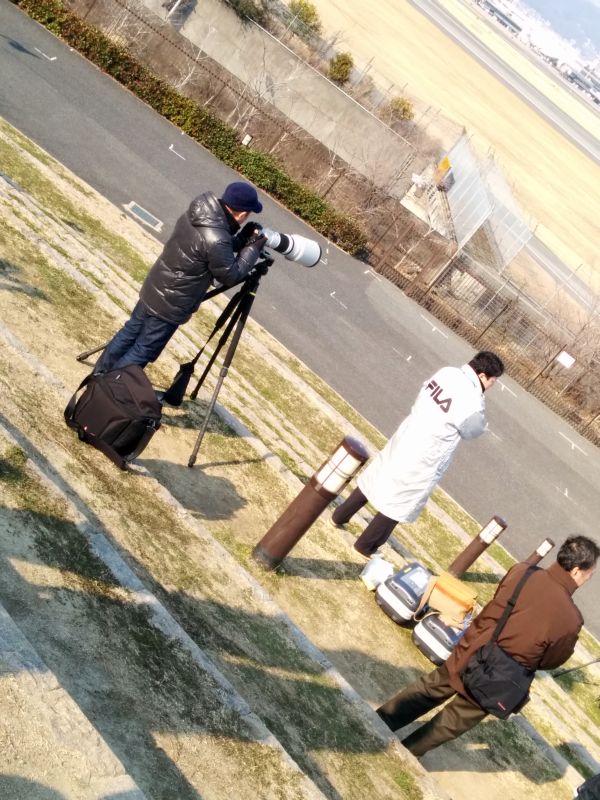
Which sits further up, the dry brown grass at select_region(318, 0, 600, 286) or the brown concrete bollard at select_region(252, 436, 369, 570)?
the dry brown grass at select_region(318, 0, 600, 286)

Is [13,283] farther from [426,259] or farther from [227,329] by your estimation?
[426,259]

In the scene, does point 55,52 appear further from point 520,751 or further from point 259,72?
point 520,751

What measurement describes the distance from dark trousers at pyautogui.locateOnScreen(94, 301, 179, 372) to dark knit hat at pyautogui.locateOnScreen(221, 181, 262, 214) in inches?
42.4

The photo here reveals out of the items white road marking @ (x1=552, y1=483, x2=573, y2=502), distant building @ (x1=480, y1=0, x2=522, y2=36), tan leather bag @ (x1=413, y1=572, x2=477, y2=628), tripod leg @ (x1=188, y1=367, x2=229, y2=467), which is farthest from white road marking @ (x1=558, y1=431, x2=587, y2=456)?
distant building @ (x1=480, y1=0, x2=522, y2=36)

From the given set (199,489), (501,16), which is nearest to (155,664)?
(199,489)

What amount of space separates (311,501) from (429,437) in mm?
1144

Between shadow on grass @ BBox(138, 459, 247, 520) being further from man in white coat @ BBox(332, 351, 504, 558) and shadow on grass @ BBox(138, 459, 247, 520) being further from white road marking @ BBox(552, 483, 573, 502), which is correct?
white road marking @ BBox(552, 483, 573, 502)

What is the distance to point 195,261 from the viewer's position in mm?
6031

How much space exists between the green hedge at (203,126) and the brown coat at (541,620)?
16363 millimetres

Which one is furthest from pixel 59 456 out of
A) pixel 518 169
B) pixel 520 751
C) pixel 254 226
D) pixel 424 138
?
pixel 518 169

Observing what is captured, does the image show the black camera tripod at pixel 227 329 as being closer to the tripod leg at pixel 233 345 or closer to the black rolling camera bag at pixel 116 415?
the tripod leg at pixel 233 345

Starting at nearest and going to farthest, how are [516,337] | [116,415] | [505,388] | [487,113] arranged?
[116,415] → [505,388] → [516,337] → [487,113]

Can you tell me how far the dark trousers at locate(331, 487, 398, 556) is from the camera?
694cm

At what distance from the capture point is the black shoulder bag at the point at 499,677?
4.67 meters
